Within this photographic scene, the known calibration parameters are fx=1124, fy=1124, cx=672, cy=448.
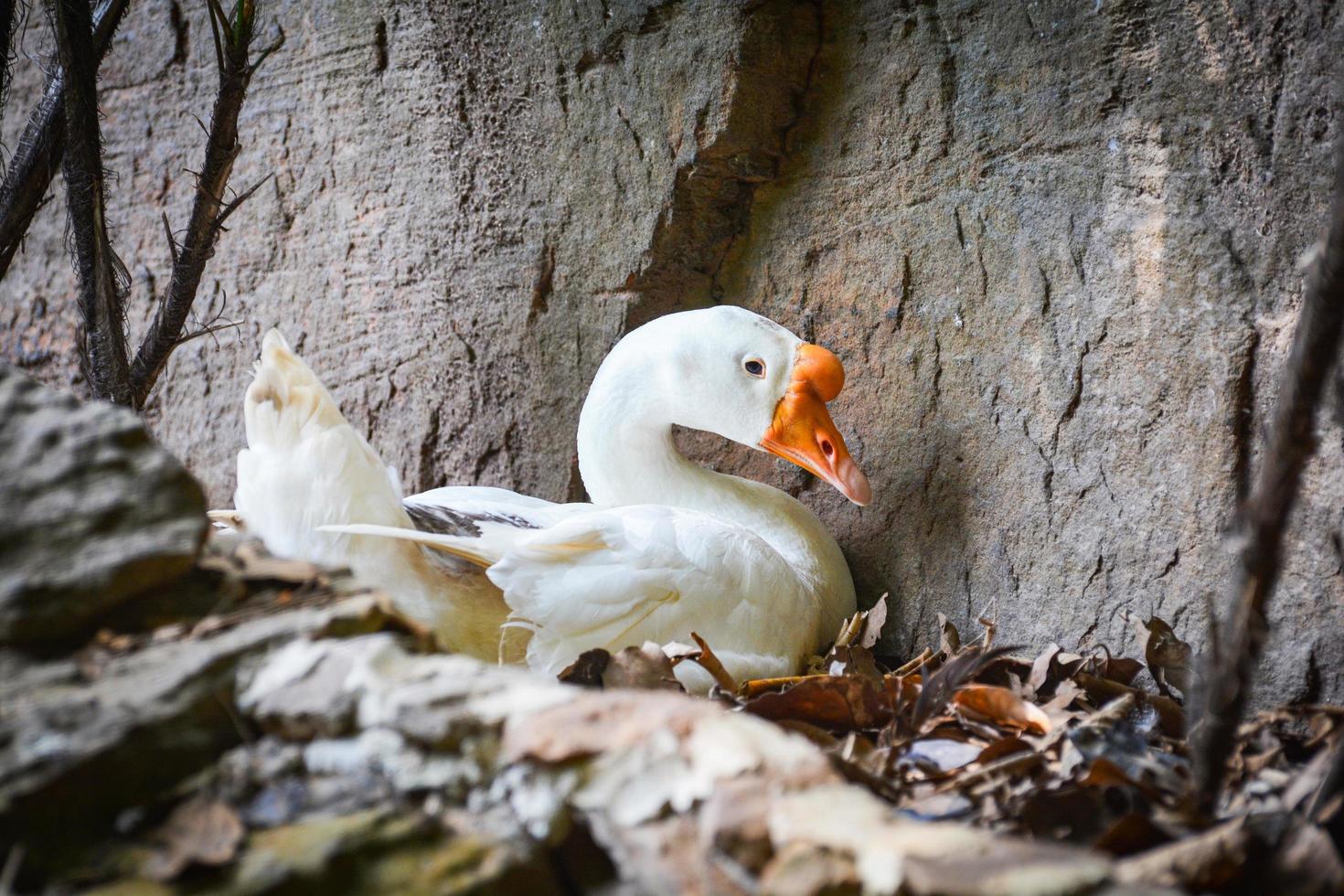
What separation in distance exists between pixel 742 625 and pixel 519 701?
1.10m

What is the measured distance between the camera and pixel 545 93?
2.68 meters

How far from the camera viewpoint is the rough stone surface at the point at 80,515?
1.16 m

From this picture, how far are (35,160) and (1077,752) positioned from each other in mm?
2290

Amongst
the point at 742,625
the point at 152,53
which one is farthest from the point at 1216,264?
the point at 152,53

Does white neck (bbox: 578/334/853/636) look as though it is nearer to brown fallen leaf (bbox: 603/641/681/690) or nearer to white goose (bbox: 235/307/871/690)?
white goose (bbox: 235/307/871/690)

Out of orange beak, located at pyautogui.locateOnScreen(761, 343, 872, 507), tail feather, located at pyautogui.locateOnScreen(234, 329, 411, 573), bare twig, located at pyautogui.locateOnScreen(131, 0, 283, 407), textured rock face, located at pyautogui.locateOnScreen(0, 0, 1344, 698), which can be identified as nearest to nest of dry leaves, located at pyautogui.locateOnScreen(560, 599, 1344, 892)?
textured rock face, located at pyautogui.locateOnScreen(0, 0, 1344, 698)

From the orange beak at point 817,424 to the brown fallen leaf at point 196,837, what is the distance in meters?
1.53

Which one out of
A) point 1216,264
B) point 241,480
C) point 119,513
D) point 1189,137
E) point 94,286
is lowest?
point 241,480

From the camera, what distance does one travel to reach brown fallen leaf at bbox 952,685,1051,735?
1.63 metres

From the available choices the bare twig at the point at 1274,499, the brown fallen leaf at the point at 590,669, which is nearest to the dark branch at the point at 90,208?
the brown fallen leaf at the point at 590,669

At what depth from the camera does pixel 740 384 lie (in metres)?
2.42

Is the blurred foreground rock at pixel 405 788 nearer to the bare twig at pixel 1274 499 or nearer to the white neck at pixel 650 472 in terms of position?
the bare twig at pixel 1274 499

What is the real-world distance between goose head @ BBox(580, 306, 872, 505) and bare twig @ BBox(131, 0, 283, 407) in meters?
0.88

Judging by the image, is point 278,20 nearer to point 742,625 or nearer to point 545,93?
point 545,93
